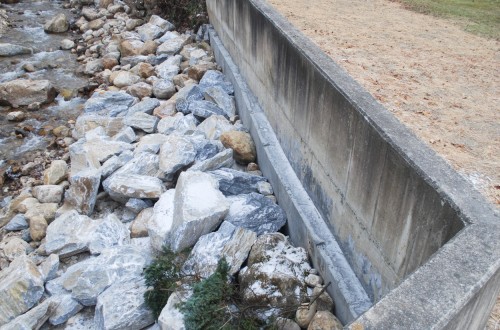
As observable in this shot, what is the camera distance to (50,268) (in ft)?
16.2

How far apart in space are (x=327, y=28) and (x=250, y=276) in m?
5.31

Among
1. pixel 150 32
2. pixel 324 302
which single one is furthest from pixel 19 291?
pixel 150 32

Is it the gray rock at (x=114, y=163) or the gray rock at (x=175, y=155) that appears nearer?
the gray rock at (x=175, y=155)

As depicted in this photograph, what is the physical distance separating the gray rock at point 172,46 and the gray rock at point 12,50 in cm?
391

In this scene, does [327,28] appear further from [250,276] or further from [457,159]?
[250,276]

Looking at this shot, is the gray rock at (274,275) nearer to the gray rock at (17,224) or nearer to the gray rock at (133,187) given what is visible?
the gray rock at (133,187)

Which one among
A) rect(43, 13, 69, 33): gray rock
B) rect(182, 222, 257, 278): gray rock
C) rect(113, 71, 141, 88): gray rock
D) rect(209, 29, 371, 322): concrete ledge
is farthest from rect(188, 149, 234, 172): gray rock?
rect(43, 13, 69, 33): gray rock

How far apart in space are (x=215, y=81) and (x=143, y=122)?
1.59 meters

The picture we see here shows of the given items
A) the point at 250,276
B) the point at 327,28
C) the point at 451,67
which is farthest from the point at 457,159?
the point at 327,28

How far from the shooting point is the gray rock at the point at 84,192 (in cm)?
593

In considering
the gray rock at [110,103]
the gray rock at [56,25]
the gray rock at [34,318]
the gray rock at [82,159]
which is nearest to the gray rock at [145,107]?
the gray rock at [110,103]

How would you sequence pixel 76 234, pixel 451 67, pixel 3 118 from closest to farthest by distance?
1. pixel 76 234
2. pixel 451 67
3. pixel 3 118

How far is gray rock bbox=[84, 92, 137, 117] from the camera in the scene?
8.84m

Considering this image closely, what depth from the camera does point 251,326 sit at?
11.7 feet
